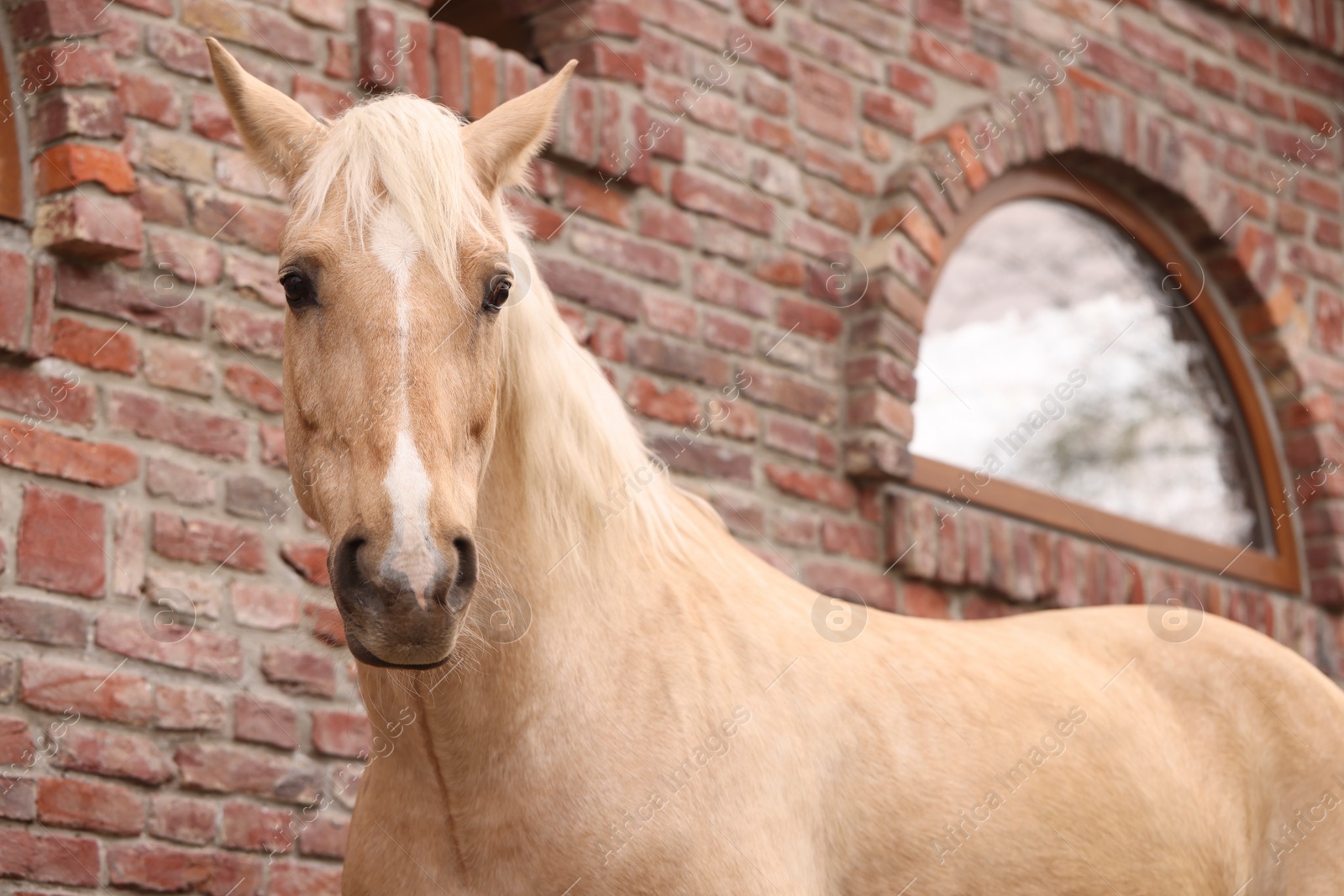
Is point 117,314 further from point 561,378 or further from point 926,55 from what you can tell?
point 926,55

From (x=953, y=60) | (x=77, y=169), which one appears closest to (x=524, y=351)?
(x=77, y=169)

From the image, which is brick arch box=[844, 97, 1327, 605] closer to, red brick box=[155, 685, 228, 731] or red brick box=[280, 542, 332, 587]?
red brick box=[280, 542, 332, 587]

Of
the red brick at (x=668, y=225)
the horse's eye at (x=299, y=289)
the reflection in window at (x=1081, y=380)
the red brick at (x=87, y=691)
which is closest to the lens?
the horse's eye at (x=299, y=289)

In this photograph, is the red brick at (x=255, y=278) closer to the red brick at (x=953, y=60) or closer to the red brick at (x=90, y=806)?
the red brick at (x=90, y=806)

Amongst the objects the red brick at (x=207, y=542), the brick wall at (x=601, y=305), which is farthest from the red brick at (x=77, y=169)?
the red brick at (x=207, y=542)

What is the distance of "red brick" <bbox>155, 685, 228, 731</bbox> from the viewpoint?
2990mm

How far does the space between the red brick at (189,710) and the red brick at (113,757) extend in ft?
0.20

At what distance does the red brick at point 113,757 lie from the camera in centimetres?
284

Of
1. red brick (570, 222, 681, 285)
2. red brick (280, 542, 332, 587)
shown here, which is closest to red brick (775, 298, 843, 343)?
red brick (570, 222, 681, 285)

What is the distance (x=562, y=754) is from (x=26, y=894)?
49.9 inches

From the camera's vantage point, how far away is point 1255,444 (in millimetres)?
5508

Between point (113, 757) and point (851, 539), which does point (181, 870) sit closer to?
point (113, 757)

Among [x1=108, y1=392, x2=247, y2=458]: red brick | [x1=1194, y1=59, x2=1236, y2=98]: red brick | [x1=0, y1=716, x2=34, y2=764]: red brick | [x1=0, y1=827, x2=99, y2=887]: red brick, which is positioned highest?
[x1=1194, y1=59, x2=1236, y2=98]: red brick

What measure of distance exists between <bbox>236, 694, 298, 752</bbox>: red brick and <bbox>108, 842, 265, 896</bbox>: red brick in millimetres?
250
